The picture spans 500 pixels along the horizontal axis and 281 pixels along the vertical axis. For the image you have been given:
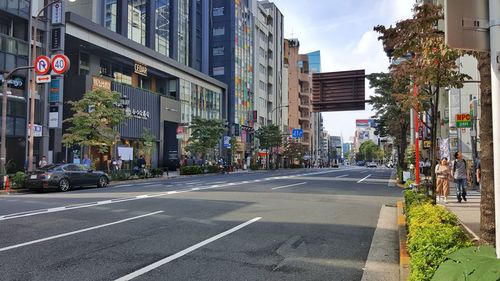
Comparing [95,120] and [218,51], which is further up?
[218,51]

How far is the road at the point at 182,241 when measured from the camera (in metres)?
6.35

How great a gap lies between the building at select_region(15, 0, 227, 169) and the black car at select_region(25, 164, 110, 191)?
9265 millimetres

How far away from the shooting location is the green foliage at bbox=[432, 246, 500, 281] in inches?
99.7

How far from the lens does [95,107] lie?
30.7 m

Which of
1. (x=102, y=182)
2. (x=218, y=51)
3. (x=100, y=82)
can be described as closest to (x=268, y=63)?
(x=218, y=51)

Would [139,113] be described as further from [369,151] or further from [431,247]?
[369,151]

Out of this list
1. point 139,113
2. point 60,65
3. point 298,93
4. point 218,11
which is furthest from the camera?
point 298,93

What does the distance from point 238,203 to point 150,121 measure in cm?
3625

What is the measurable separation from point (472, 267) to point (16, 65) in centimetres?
3405

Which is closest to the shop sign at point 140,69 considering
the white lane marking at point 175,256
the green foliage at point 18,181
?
the green foliage at point 18,181

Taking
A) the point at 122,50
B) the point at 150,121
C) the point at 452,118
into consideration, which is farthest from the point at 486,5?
the point at 150,121

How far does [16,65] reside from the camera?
102ft

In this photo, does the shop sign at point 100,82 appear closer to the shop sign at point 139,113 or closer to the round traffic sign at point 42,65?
the shop sign at point 139,113

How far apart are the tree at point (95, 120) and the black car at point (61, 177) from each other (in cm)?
598
